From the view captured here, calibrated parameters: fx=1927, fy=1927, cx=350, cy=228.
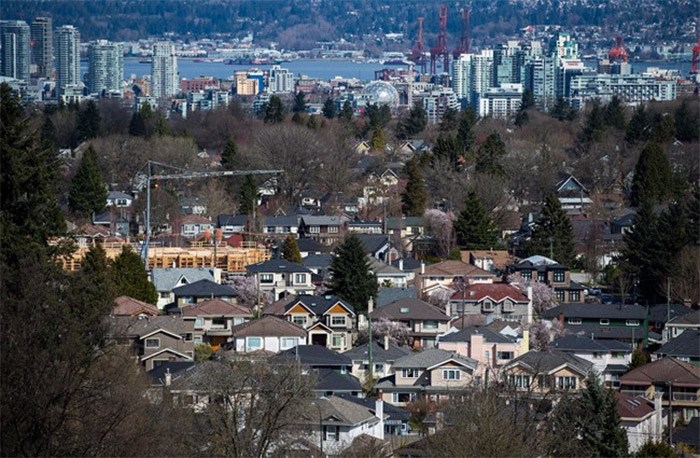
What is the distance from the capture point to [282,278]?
15.0 meters

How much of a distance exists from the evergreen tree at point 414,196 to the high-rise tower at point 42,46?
43.8 metres

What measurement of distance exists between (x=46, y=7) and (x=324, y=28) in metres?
16.8

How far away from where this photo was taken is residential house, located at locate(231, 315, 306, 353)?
1229cm

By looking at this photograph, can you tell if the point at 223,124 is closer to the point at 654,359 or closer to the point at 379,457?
the point at 654,359

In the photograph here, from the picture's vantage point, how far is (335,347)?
503 inches

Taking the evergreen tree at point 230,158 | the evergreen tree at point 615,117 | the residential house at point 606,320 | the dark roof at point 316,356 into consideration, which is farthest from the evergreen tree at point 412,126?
the dark roof at point 316,356

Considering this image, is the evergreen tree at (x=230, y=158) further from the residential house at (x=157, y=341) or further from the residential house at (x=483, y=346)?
the residential house at (x=483, y=346)

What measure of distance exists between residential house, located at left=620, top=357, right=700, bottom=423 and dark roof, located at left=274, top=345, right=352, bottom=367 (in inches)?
66.6

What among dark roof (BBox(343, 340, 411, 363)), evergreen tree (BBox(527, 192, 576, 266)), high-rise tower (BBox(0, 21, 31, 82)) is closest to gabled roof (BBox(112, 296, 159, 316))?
dark roof (BBox(343, 340, 411, 363))

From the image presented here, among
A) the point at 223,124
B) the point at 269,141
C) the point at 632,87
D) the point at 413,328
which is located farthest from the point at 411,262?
the point at 632,87

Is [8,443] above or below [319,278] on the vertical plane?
above

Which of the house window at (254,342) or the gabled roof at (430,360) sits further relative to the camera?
the house window at (254,342)

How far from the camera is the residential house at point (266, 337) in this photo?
12.3 meters

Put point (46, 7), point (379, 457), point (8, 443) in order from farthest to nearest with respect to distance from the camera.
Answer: point (46, 7)
point (379, 457)
point (8, 443)
